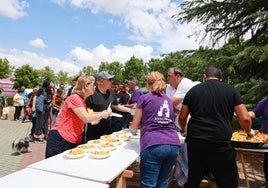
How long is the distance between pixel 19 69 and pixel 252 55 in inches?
2159

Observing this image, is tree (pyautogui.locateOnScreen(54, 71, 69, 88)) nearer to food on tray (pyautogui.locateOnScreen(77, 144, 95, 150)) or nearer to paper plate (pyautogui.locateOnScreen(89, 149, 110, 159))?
food on tray (pyautogui.locateOnScreen(77, 144, 95, 150))

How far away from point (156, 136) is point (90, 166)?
715mm

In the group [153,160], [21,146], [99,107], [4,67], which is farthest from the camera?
[4,67]

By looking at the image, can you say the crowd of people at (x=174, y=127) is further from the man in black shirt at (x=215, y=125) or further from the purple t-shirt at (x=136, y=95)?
the purple t-shirt at (x=136, y=95)

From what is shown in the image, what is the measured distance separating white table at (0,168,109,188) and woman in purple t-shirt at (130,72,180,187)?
743 millimetres

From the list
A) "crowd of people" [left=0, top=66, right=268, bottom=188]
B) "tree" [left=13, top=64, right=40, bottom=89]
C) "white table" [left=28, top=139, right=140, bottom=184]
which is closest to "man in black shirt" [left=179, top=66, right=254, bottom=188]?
"crowd of people" [left=0, top=66, right=268, bottom=188]

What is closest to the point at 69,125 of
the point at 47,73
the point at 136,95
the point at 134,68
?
the point at 136,95

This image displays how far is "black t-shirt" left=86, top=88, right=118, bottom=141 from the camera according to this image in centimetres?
395

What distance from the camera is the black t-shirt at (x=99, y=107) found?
395 centimetres

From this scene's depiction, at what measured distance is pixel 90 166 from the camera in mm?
2477

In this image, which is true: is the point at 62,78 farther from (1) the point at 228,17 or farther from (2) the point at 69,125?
(2) the point at 69,125

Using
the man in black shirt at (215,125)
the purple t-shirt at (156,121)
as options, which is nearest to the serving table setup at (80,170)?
the purple t-shirt at (156,121)

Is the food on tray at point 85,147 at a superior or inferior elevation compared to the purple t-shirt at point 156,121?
inferior

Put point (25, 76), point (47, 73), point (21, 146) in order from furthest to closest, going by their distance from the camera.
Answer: point (47, 73)
point (25, 76)
point (21, 146)
